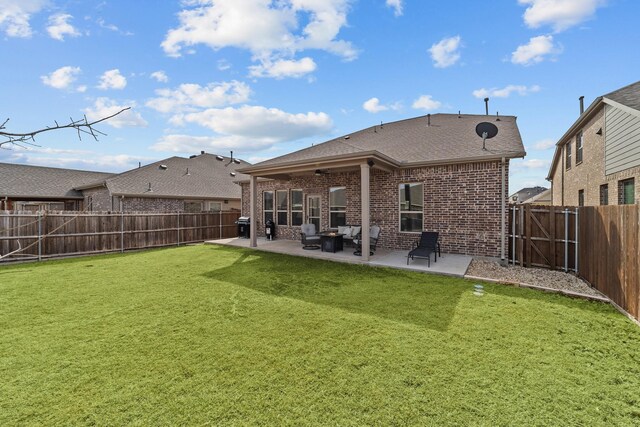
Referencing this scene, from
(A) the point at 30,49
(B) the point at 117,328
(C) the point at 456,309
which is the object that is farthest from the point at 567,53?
(B) the point at 117,328

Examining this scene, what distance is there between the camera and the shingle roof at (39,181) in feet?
49.2

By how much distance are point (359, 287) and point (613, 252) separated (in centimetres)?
457

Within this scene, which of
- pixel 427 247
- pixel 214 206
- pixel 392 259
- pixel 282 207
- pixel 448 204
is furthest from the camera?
pixel 214 206

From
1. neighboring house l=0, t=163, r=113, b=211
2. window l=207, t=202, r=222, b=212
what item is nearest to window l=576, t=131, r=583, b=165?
window l=207, t=202, r=222, b=212

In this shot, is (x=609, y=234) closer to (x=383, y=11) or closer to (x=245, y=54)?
(x=383, y=11)

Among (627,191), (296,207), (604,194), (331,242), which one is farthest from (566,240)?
(296,207)

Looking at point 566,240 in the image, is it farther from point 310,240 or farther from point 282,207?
point 282,207

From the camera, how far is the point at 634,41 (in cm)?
861

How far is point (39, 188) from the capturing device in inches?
620

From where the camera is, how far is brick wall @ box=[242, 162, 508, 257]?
859 cm

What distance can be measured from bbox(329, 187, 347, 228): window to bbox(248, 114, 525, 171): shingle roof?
187 centimetres

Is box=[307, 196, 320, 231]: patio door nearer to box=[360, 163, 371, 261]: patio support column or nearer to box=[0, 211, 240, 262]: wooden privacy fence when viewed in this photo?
box=[360, 163, 371, 261]: patio support column

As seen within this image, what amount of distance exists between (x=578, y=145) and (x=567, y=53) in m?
7.42

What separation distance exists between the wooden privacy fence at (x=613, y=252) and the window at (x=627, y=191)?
4128 millimetres
